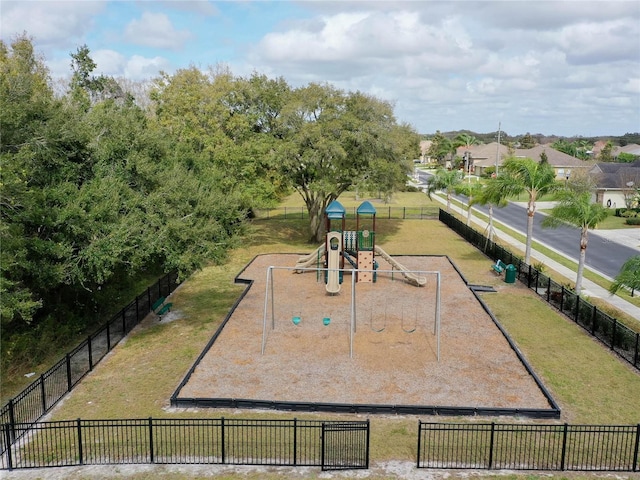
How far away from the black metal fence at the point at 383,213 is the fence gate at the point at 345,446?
130 feet

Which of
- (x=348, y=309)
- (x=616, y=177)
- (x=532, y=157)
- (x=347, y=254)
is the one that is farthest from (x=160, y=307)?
(x=532, y=157)

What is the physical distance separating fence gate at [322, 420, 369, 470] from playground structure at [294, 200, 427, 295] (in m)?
12.5

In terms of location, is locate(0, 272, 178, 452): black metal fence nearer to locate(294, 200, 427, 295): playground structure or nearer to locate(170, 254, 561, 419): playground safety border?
locate(170, 254, 561, 419): playground safety border

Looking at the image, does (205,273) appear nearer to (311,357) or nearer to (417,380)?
(311,357)

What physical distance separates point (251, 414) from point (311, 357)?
4.01 m

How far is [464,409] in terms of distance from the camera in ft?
46.5

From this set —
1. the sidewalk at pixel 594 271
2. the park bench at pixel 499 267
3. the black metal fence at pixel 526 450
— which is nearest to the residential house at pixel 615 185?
the sidewalk at pixel 594 271

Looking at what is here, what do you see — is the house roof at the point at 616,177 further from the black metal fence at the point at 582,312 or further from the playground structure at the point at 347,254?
the playground structure at the point at 347,254

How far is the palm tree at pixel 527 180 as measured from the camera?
29016 mm

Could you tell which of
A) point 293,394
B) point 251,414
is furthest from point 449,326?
point 251,414

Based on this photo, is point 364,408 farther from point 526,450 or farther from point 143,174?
point 143,174

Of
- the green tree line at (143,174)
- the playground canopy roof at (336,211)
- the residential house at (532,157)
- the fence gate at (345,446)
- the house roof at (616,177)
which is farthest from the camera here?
the residential house at (532,157)

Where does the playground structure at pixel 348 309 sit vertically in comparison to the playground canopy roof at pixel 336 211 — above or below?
below

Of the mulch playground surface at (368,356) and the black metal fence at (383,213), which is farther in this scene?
the black metal fence at (383,213)
